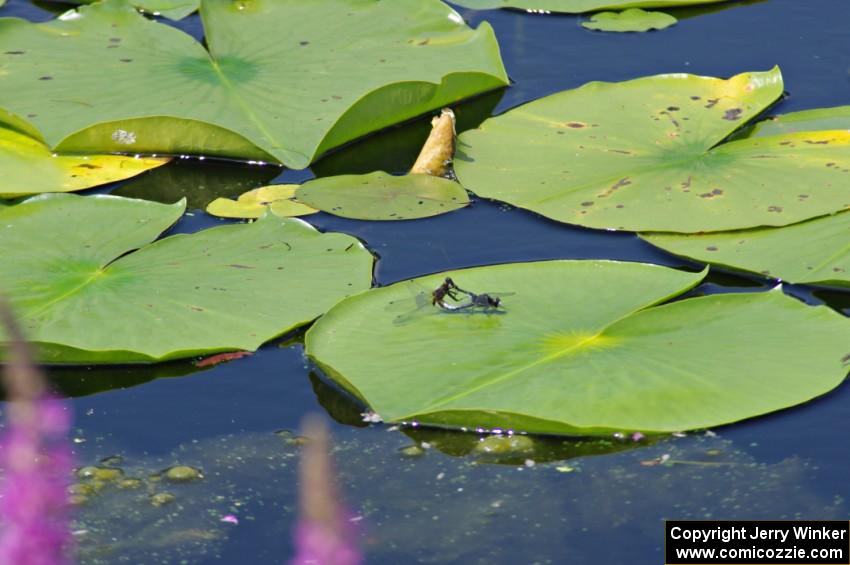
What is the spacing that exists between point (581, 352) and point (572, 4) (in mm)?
2826

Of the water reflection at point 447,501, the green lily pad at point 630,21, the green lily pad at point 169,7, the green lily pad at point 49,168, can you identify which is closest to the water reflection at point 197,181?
the green lily pad at point 49,168

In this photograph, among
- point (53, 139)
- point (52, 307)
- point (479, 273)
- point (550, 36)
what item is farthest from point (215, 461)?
point (550, 36)

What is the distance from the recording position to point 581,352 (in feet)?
9.98

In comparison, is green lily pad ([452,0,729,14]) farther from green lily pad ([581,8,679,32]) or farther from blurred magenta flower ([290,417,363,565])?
blurred magenta flower ([290,417,363,565])

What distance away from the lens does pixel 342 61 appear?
15.4ft

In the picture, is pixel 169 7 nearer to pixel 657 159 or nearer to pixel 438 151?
pixel 438 151

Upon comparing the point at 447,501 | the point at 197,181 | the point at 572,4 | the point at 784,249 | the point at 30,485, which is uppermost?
the point at 30,485

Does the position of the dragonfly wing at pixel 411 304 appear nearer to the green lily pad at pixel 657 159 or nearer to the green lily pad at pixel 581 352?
the green lily pad at pixel 581 352

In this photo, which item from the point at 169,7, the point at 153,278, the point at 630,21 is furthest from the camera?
the point at 169,7

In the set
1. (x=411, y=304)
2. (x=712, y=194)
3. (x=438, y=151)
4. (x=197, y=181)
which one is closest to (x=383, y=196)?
(x=438, y=151)

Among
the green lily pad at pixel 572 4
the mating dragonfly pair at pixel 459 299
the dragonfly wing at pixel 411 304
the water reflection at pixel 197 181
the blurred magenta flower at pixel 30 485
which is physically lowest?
the water reflection at pixel 197 181

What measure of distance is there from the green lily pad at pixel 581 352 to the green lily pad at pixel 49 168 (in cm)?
129

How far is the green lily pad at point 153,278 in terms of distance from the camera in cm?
322

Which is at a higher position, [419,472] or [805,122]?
[805,122]
